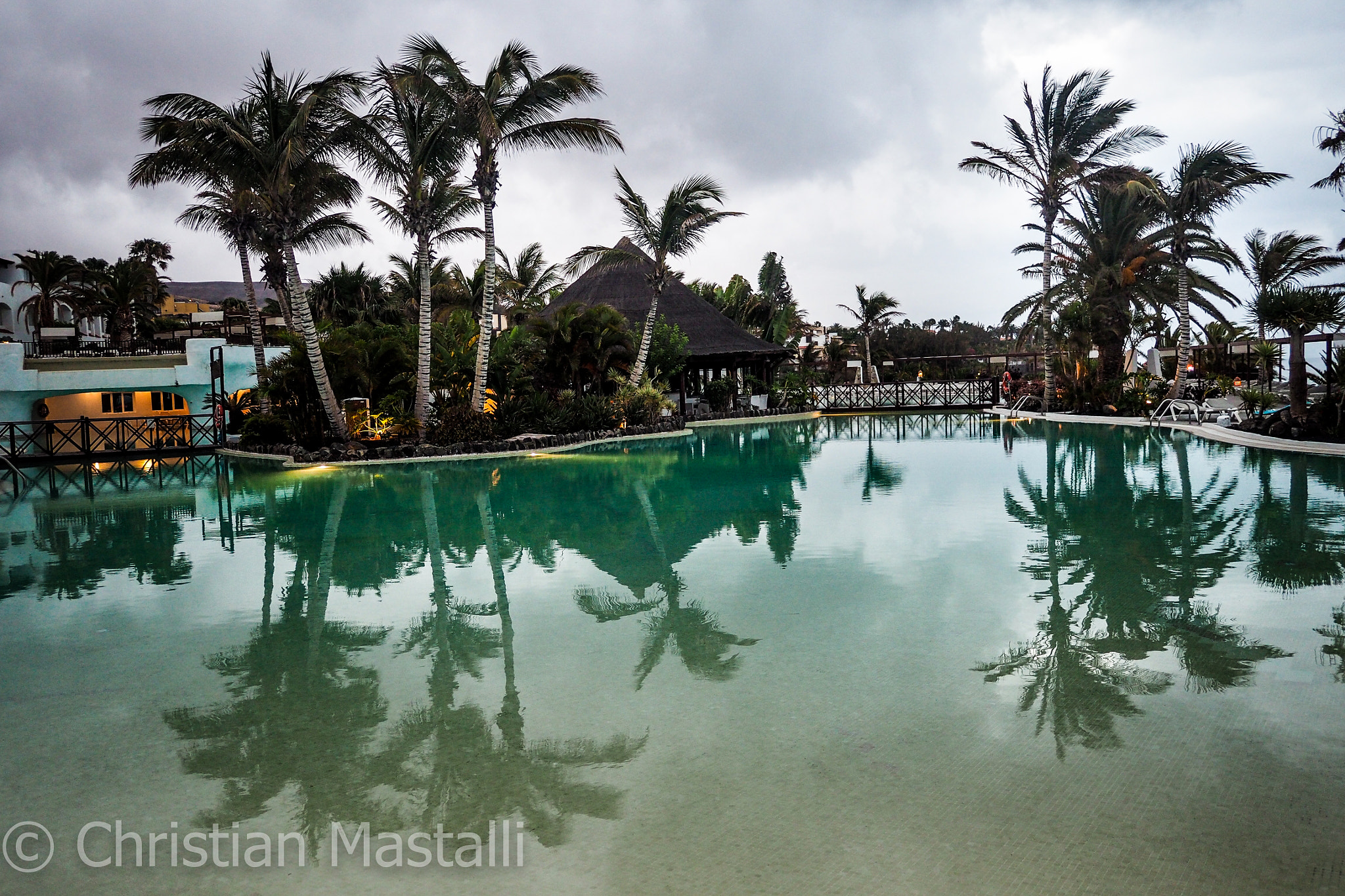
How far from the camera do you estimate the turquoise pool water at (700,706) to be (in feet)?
9.14

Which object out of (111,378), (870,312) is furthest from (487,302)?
(870,312)

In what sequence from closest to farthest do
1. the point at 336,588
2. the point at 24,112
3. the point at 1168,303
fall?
the point at 336,588
the point at 24,112
the point at 1168,303

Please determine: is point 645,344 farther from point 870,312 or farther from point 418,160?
point 870,312

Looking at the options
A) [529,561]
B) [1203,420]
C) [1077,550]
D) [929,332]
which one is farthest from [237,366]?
[929,332]

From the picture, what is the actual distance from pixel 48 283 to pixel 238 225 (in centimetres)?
1900

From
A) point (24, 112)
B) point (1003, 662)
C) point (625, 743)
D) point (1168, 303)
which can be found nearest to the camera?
point (625, 743)

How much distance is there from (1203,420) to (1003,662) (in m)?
19.8

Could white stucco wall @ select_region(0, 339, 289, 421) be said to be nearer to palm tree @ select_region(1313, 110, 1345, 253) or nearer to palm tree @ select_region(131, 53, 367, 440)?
palm tree @ select_region(131, 53, 367, 440)

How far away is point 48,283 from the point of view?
116 ft

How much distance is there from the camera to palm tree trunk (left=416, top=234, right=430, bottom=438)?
19.2 meters

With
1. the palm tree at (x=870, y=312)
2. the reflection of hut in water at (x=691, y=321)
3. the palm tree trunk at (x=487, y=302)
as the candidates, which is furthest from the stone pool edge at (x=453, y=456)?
the palm tree at (x=870, y=312)

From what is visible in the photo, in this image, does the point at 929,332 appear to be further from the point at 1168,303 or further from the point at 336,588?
the point at 336,588

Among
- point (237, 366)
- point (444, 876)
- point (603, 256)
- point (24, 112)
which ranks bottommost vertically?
point (444, 876)

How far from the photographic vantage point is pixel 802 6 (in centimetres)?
2186
